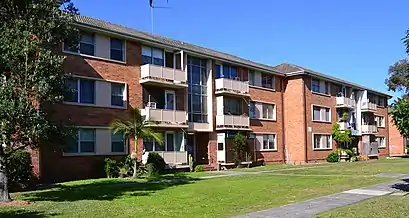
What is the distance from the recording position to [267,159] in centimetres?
4062

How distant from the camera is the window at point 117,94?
27406 millimetres

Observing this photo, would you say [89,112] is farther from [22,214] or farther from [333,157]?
[333,157]

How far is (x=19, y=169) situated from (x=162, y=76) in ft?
39.6

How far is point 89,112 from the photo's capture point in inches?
1014

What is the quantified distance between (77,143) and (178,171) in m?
7.80

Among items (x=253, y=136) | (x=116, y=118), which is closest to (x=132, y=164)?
(x=116, y=118)

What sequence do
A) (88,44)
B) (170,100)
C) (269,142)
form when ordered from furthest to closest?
(269,142), (170,100), (88,44)

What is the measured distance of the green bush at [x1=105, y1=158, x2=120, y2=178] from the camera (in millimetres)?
25384

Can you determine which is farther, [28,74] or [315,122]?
[315,122]

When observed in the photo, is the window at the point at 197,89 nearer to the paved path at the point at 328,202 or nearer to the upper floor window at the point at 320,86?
the upper floor window at the point at 320,86

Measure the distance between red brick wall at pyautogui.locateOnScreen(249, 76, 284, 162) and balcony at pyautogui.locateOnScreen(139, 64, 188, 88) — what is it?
32.7 ft

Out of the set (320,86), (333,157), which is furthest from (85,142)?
(320,86)

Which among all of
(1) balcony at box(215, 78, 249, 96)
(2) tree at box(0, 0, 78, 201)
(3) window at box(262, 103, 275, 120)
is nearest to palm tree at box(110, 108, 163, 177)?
(2) tree at box(0, 0, 78, 201)

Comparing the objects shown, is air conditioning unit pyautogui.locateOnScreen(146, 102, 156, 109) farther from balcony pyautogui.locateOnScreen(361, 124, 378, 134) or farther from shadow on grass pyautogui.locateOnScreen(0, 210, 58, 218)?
balcony pyautogui.locateOnScreen(361, 124, 378, 134)
